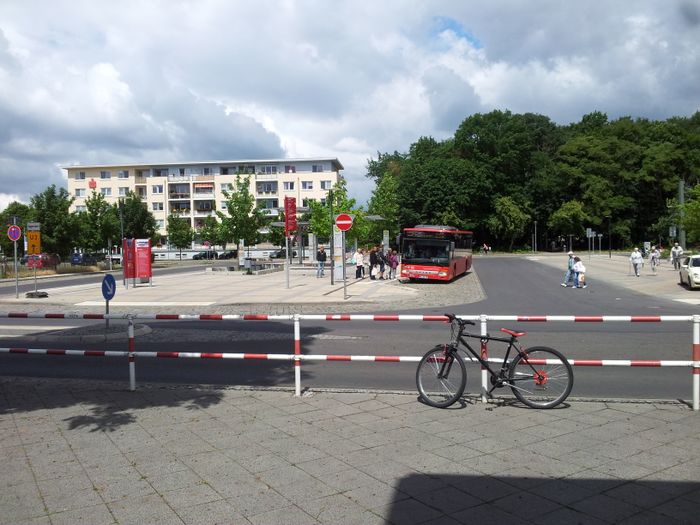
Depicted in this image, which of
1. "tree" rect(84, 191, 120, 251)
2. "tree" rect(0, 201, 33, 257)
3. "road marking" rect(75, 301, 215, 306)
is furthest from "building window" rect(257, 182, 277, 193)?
"road marking" rect(75, 301, 215, 306)

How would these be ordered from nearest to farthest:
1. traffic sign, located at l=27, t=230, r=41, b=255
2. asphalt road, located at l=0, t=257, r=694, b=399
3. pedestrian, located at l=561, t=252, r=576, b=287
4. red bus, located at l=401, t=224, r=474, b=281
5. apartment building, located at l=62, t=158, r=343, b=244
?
asphalt road, located at l=0, t=257, r=694, b=399, traffic sign, located at l=27, t=230, r=41, b=255, pedestrian, located at l=561, t=252, r=576, b=287, red bus, located at l=401, t=224, r=474, b=281, apartment building, located at l=62, t=158, r=343, b=244

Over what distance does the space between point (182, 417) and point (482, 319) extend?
3.35 meters

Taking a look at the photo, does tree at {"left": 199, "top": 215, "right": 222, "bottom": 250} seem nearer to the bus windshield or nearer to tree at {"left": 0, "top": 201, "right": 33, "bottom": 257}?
tree at {"left": 0, "top": 201, "right": 33, "bottom": 257}

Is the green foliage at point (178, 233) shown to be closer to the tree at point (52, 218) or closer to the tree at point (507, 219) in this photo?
the tree at point (52, 218)

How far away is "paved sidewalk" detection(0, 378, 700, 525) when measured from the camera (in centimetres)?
388

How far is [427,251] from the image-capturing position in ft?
98.5

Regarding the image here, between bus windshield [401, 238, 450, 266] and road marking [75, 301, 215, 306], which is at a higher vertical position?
bus windshield [401, 238, 450, 266]

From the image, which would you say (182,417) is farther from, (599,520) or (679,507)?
(679,507)

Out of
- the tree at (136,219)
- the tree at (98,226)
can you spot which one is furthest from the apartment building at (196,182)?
the tree at (98,226)

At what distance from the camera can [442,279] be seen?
3005 cm

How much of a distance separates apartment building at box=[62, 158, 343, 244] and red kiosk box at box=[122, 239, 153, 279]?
6780 centimetres

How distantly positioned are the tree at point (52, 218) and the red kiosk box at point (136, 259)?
1833cm

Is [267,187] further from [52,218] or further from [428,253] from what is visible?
[428,253]

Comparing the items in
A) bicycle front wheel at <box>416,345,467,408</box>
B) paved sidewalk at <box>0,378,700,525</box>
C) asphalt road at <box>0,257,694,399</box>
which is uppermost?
bicycle front wheel at <box>416,345,467,408</box>
